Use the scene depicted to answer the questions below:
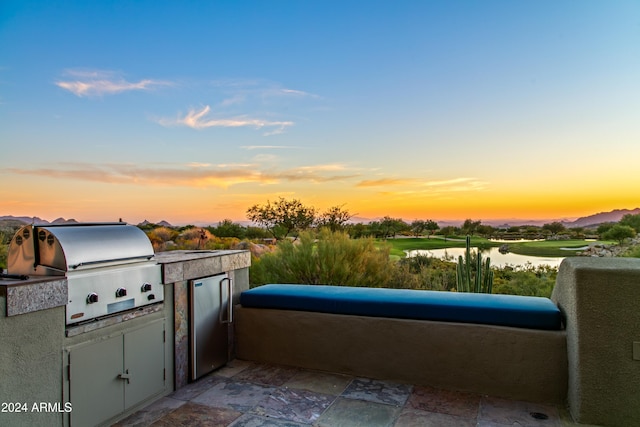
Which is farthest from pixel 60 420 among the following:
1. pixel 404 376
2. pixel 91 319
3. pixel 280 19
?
pixel 280 19

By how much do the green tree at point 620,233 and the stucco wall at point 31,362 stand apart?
737 cm

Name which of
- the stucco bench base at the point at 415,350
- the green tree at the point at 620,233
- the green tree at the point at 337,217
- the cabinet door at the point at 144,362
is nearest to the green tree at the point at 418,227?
the green tree at the point at 337,217

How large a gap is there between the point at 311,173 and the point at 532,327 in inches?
196

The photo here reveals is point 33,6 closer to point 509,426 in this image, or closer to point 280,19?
point 280,19

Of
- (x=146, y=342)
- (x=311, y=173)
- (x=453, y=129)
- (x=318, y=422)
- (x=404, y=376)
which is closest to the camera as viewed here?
(x=318, y=422)

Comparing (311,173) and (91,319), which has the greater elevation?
(311,173)

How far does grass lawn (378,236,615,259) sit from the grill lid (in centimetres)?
464

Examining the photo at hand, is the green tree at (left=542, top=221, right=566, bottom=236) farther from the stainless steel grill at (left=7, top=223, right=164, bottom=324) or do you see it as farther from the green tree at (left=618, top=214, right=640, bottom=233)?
the stainless steel grill at (left=7, top=223, right=164, bottom=324)

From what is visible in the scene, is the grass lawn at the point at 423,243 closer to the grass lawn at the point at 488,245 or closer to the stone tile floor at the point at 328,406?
the grass lawn at the point at 488,245

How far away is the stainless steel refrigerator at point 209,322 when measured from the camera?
338cm

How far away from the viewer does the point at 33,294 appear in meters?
2.16

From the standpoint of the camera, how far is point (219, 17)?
5.61 metres

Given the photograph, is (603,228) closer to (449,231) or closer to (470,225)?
(470,225)

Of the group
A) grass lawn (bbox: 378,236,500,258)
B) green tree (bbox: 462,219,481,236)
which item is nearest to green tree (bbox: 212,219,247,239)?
grass lawn (bbox: 378,236,500,258)
